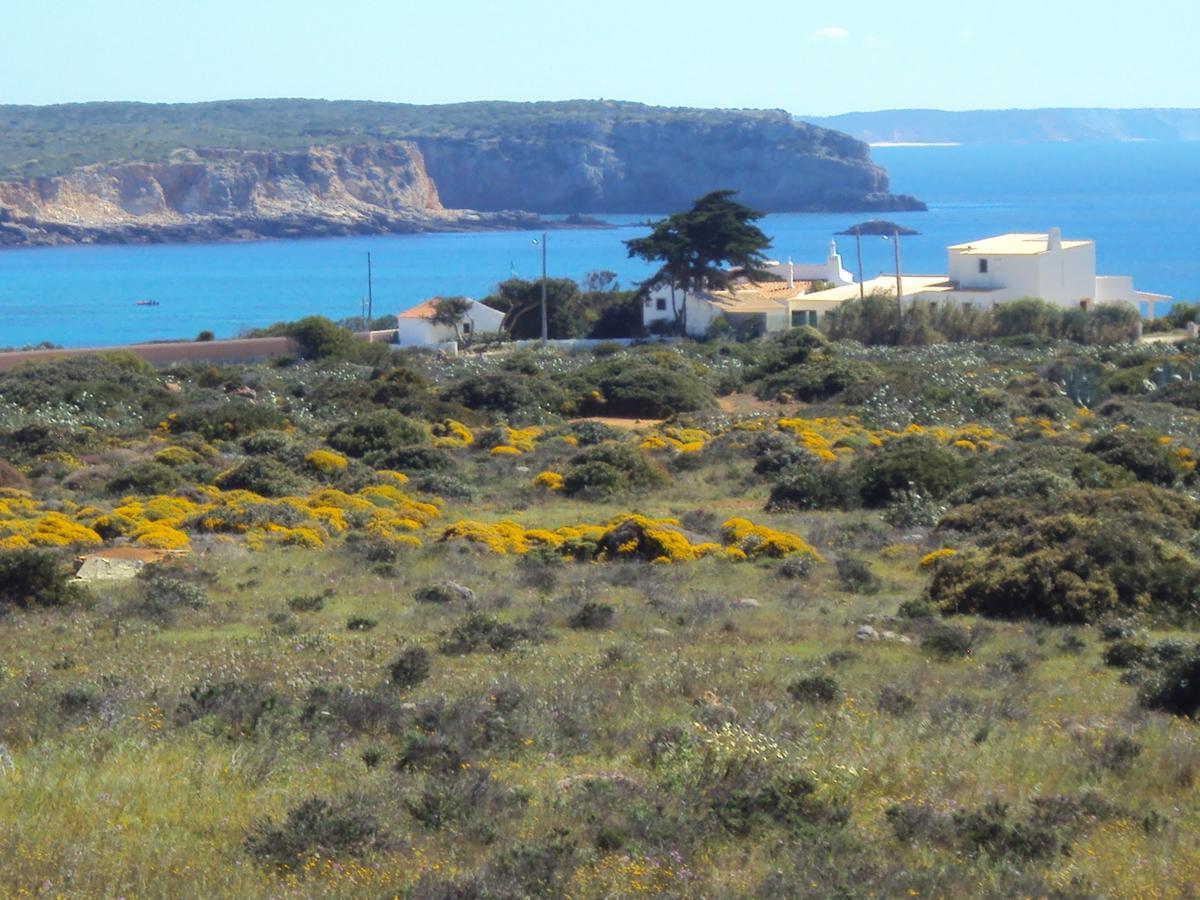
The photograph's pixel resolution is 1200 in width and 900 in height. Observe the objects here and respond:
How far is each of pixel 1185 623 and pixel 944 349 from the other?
114ft

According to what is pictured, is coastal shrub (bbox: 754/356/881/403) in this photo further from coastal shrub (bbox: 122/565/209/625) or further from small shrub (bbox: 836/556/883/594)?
coastal shrub (bbox: 122/565/209/625)

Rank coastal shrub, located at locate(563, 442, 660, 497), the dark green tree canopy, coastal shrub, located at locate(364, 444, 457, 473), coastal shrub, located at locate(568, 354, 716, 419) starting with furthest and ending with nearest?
1. the dark green tree canopy
2. coastal shrub, located at locate(568, 354, 716, 419)
3. coastal shrub, located at locate(364, 444, 457, 473)
4. coastal shrub, located at locate(563, 442, 660, 497)

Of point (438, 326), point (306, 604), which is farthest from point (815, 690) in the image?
point (438, 326)

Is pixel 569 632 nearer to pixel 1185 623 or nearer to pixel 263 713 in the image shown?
pixel 263 713

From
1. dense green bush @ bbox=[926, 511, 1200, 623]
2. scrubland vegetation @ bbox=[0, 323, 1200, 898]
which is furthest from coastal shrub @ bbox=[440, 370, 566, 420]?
dense green bush @ bbox=[926, 511, 1200, 623]

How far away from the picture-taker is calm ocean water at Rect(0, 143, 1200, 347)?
312 ft

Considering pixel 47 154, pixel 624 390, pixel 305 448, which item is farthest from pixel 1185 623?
pixel 47 154

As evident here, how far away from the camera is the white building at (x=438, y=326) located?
181 feet

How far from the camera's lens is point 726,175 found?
642 ft

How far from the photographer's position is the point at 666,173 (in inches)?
7854

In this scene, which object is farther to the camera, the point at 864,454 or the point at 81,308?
the point at 81,308

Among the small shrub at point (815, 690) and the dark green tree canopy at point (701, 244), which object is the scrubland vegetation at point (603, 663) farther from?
the dark green tree canopy at point (701, 244)

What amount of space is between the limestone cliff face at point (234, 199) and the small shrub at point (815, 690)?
160570 millimetres

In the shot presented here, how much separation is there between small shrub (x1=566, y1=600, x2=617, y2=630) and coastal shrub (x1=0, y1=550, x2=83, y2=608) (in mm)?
4698
